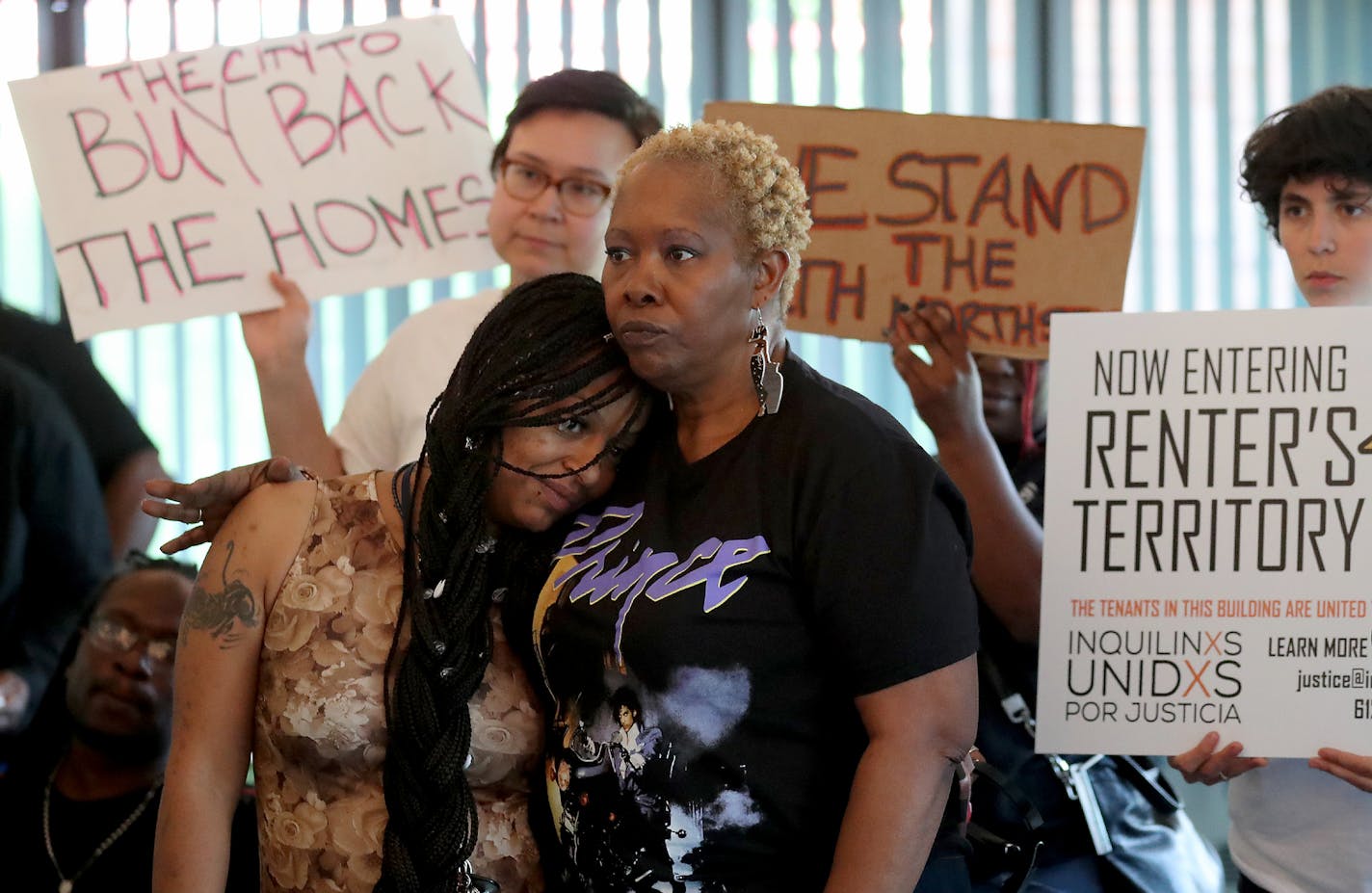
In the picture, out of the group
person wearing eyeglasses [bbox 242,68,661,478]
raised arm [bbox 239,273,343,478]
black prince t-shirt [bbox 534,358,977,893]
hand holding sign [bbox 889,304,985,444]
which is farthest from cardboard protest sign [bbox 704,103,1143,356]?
raised arm [bbox 239,273,343,478]

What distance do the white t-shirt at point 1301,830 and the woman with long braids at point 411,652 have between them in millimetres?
945

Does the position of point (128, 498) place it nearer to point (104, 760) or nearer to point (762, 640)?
point (104, 760)

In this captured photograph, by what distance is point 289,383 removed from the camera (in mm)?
2490

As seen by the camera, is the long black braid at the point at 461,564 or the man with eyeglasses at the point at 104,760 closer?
the long black braid at the point at 461,564

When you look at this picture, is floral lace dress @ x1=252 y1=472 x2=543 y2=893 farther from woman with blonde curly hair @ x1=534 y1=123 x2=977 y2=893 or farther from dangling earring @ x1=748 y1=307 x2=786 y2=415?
dangling earring @ x1=748 y1=307 x2=786 y2=415

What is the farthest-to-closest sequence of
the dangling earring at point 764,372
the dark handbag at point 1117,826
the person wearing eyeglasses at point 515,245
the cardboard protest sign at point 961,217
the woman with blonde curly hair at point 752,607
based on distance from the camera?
the person wearing eyeglasses at point 515,245 → the cardboard protest sign at point 961,217 → the dark handbag at point 1117,826 → the dangling earring at point 764,372 → the woman with blonde curly hair at point 752,607

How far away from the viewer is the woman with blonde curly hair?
1.51m

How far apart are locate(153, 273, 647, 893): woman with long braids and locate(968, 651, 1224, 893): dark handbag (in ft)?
2.18

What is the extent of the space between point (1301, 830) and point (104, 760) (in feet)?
6.44

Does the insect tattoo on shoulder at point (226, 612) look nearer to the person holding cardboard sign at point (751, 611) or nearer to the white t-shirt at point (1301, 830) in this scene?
the person holding cardboard sign at point (751, 611)

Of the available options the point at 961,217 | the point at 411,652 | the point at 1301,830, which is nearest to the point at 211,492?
the point at 411,652

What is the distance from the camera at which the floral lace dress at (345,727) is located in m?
1.70

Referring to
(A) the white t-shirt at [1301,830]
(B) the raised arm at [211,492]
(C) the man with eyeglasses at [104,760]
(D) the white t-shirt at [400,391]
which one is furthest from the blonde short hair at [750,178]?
(C) the man with eyeglasses at [104,760]

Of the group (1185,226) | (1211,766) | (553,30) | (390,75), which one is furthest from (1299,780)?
(553,30)
